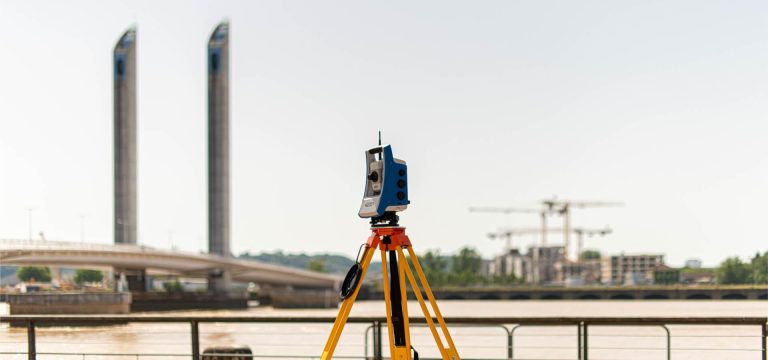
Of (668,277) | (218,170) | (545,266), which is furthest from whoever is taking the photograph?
(545,266)

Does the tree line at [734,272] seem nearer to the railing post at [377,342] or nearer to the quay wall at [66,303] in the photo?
the quay wall at [66,303]

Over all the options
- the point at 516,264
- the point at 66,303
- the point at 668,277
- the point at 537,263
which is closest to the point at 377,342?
the point at 66,303

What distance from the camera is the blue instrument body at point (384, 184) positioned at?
523 centimetres

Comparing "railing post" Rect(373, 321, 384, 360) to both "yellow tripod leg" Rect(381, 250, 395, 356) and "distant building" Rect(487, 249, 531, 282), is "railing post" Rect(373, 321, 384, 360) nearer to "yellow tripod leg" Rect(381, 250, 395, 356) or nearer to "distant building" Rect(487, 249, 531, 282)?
"yellow tripod leg" Rect(381, 250, 395, 356)

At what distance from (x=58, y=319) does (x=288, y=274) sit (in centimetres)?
7521

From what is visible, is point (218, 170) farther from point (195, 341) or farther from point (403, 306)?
point (403, 306)

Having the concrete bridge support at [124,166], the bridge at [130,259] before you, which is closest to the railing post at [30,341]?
the bridge at [130,259]

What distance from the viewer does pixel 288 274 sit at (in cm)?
8181

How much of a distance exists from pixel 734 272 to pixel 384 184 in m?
98.1

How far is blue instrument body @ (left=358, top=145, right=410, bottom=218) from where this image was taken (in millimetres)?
5227

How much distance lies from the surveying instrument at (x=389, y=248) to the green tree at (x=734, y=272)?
8963cm

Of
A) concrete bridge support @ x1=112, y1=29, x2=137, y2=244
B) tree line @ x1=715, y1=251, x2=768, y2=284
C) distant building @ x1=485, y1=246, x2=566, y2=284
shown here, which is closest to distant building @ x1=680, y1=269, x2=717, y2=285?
tree line @ x1=715, y1=251, x2=768, y2=284

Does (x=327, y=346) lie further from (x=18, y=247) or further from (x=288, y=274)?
(x=288, y=274)

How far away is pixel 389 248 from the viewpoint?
5.40 m
